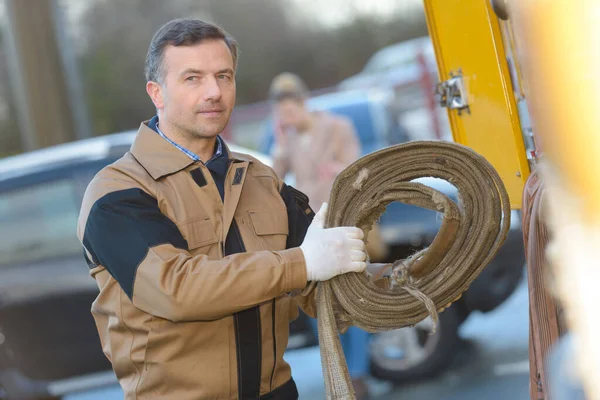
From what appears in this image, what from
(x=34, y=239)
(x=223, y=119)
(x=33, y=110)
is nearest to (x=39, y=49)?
(x=33, y=110)

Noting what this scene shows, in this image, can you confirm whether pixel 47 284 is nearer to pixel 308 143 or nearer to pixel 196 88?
pixel 308 143

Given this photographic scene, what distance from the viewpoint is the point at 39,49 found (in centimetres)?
805

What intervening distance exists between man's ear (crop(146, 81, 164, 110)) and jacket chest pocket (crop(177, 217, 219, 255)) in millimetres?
413

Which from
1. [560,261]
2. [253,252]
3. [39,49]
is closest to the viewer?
[560,261]

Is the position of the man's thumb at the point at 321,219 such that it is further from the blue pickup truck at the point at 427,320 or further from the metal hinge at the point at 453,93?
the blue pickup truck at the point at 427,320

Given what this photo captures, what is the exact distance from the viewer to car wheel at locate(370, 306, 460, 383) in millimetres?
5691

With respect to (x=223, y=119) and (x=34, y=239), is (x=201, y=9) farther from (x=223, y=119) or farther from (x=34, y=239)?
(x=223, y=119)

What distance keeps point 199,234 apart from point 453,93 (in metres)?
1.03

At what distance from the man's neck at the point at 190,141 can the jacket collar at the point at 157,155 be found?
45 millimetres

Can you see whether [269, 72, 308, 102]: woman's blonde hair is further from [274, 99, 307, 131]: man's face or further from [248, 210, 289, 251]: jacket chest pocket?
[248, 210, 289, 251]: jacket chest pocket

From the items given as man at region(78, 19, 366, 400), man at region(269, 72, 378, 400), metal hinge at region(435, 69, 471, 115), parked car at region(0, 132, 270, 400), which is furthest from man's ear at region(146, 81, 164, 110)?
man at region(269, 72, 378, 400)

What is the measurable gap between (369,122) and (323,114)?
5.28 m

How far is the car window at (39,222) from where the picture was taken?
5.50 m

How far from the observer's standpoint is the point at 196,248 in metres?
2.49
